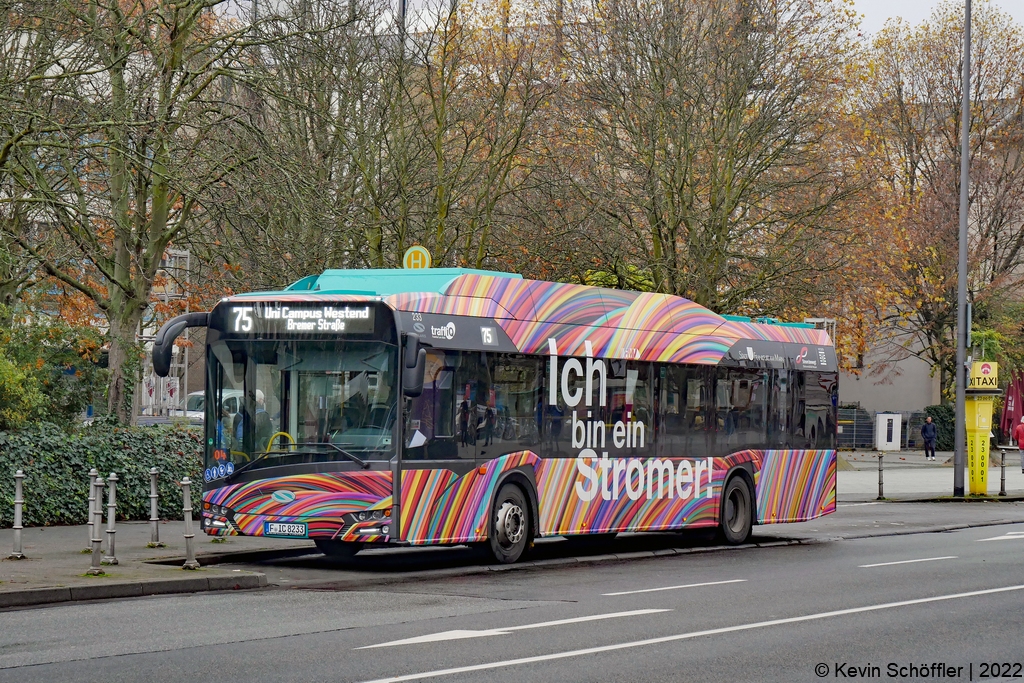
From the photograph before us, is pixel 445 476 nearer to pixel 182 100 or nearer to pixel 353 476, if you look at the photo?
pixel 353 476

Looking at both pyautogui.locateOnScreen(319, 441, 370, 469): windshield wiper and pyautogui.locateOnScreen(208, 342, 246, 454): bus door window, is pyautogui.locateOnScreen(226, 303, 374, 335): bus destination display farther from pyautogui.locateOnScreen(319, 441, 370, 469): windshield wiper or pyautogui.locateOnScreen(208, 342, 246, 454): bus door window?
pyautogui.locateOnScreen(319, 441, 370, 469): windshield wiper

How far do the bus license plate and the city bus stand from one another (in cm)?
2

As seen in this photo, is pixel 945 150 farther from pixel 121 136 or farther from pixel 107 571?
pixel 107 571

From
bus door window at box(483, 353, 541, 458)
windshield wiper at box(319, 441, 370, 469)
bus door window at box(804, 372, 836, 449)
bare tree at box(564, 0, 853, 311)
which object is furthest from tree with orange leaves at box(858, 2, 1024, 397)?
windshield wiper at box(319, 441, 370, 469)

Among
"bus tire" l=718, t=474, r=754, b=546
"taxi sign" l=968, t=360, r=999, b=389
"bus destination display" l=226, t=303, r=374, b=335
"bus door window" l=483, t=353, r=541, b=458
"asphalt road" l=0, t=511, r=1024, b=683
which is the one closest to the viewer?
"asphalt road" l=0, t=511, r=1024, b=683

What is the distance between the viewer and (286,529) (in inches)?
579

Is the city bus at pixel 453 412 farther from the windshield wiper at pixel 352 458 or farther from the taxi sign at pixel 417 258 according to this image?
the taxi sign at pixel 417 258

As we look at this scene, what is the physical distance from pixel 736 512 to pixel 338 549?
20.4ft

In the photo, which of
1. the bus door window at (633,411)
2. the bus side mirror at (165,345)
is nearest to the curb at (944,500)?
the bus door window at (633,411)

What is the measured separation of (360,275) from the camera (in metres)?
15.8

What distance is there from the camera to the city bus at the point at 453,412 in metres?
14.6

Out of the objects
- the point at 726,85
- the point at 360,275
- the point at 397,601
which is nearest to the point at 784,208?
the point at 726,85

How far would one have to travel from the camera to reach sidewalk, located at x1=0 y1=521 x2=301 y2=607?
12117 millimetres

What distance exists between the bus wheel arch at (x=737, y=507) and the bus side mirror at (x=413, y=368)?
6.97m
